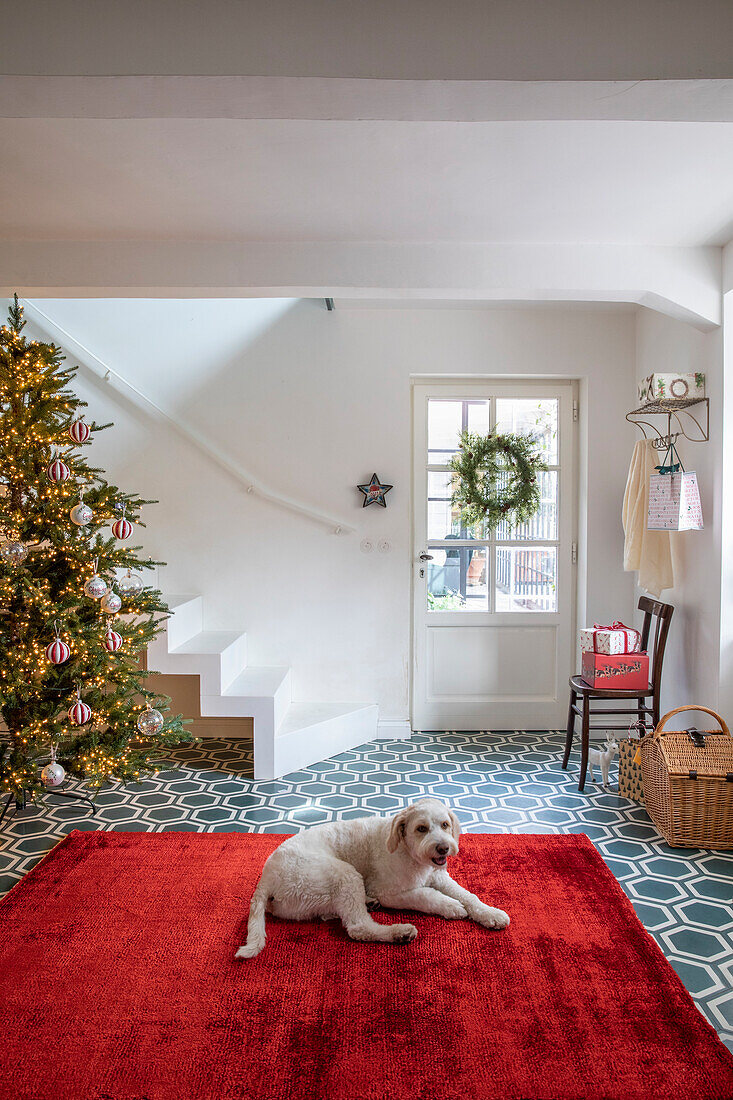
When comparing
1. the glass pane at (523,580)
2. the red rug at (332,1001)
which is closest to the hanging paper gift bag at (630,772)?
the red rug at (332,1001)

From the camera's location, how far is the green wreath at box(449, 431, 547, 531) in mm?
4211

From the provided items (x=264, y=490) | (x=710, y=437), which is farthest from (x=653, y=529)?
(x=264, y=490)

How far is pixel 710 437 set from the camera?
316cm

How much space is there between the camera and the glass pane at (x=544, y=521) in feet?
14.1

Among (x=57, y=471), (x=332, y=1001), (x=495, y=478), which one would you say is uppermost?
(x=495, y=478)

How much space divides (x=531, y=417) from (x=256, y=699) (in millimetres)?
2263

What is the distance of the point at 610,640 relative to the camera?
11.4 ft

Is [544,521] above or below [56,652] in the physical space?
above

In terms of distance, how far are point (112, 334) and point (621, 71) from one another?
3292mm

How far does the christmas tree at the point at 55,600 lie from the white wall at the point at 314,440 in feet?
3.64

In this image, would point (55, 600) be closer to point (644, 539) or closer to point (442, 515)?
point (442, 515)

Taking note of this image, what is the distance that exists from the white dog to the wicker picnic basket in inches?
38.6

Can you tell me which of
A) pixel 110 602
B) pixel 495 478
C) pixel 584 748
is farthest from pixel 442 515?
pixel 110 602

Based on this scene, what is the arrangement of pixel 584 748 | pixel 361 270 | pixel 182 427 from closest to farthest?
pixel 361 270
pixel 584 748
pixel 182 427
